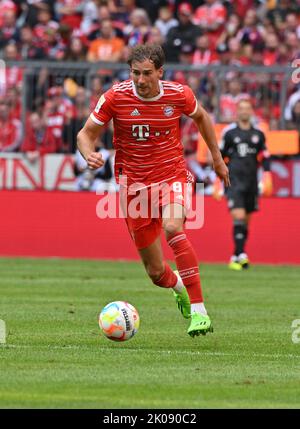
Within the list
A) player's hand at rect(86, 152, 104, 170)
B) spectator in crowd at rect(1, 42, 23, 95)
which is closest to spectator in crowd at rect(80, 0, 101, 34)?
spectator in crowd at rect(1, 42, 23, 95)

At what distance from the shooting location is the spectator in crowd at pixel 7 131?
77.4 ft

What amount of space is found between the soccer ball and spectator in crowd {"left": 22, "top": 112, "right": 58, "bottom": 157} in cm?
1311

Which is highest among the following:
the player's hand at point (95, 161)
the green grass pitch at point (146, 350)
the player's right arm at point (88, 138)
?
the player's right arm at point (88, 138)

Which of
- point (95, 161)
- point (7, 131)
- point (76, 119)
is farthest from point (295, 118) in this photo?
point (95, 161)

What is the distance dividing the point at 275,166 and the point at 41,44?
256 inches

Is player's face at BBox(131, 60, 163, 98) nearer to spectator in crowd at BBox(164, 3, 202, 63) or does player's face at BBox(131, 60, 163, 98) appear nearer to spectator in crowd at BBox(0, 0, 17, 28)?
spectator in crowd at BBox(164, 3, 202, 63)

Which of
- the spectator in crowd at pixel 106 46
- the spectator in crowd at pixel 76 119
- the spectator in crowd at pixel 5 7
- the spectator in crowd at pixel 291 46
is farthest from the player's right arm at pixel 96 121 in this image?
the spectator in crowd at pixel 5 7

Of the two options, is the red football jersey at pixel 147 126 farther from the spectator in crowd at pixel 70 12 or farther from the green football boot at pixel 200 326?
the spectator in crowd at pixel 70 12

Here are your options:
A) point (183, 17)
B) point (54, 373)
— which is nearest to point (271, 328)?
point (54, 373)

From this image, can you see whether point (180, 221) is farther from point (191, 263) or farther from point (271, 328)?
point (271, 328)

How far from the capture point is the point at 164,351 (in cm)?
1046

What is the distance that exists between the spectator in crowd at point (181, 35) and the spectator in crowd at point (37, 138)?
3.12 meters

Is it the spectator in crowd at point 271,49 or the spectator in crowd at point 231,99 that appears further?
the spectator in crowd at point 271,49

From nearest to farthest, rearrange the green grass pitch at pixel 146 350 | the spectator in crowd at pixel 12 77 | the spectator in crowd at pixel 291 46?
the green grass pitch at pixel 146 350 → the spectator in crowd at pixel 12 77 → the spectator in crowd at pixel 291 46
